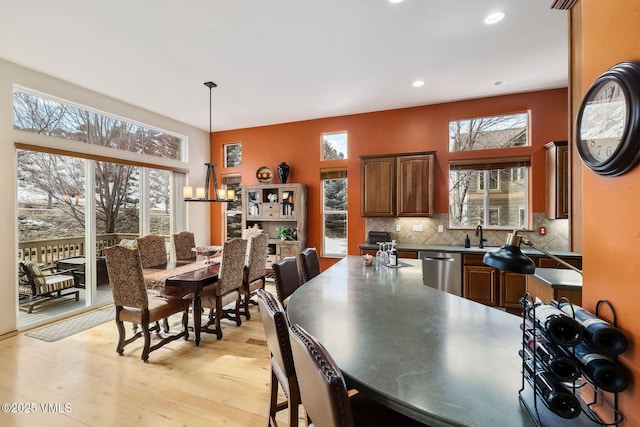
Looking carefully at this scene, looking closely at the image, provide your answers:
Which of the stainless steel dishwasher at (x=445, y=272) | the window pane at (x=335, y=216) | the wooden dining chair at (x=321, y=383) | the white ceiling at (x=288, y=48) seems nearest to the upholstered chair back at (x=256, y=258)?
the window pane at (x=335, y=216)

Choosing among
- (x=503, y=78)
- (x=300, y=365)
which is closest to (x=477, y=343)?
(x=300, y=365)

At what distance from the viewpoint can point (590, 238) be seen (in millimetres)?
917

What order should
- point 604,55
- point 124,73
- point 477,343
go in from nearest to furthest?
1. point 604,55
2. point 477,343
3. point 124,73

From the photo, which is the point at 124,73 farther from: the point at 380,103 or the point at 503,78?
the point at 503,78

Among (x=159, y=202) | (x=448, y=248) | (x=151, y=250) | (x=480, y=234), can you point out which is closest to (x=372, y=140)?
(x=448, y=248)

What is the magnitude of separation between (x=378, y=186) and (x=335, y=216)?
116 centimetres

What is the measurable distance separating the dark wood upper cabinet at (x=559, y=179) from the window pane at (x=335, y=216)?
3197mm

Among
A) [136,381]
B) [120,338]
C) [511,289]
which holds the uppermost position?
[511,289]

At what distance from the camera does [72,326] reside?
12.1ft

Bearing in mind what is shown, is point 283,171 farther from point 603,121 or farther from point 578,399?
point 578,399

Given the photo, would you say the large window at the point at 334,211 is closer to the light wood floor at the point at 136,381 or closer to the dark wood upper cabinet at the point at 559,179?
the light wood floor at the point at 136,381

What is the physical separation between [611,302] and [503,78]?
13.7 feet

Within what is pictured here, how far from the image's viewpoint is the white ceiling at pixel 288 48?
→ 8.44 feet

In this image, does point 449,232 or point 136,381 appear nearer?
point 136,381
